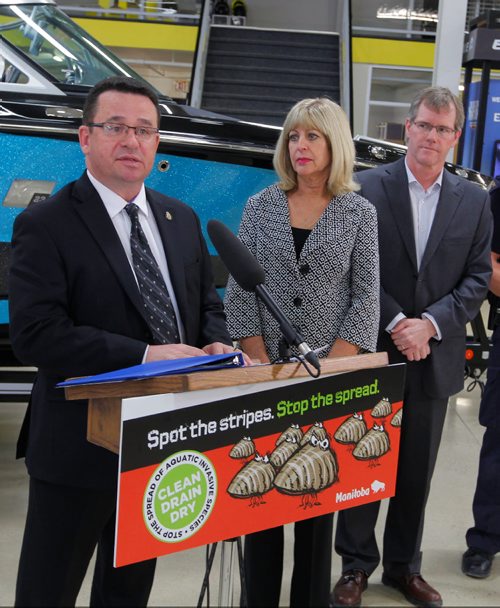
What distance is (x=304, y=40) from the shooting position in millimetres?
13250

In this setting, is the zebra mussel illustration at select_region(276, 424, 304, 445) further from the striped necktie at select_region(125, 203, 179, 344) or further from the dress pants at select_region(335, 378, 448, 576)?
the dress pants at select_region(335, 378, 448, 576)

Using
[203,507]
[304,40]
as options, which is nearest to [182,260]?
[203,507]

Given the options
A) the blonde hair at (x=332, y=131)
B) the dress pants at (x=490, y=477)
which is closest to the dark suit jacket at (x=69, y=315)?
the blonde hair at (x=332, y=131)

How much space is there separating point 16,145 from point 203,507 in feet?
9.30

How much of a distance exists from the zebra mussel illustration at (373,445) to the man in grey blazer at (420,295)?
3.90 feet

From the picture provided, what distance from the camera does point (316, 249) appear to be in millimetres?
2730

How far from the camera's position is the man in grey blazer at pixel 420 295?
3.02m

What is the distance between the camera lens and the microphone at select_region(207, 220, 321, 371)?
1.67 m

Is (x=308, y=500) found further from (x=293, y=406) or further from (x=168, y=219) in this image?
(x=168, y=219)

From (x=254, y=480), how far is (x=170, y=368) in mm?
271

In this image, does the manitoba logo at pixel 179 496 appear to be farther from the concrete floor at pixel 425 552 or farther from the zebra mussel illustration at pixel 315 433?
the concrete floor at pixel 425 552

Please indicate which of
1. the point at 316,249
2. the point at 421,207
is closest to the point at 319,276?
the point at 316,249

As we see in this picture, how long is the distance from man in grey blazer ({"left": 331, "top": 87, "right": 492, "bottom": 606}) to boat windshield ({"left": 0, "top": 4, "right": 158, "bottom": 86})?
209 cm

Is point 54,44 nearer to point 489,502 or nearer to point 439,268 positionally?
point 439,268
